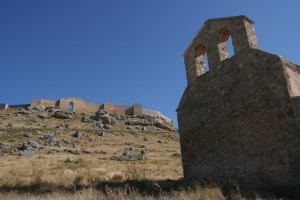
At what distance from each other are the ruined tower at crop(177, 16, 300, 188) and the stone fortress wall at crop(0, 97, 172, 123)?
124 feet

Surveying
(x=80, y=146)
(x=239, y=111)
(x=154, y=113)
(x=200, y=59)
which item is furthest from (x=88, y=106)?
(x=239, y=111)

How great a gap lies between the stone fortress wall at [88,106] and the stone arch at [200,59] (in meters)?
37.7

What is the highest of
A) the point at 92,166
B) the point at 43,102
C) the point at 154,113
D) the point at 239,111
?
the point at 43,102

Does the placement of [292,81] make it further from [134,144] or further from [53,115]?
[53,115]

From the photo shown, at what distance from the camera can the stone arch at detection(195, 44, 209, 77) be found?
43.2ft

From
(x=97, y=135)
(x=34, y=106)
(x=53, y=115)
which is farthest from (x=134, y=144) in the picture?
(x=34, y=106)

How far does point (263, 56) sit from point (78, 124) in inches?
1408

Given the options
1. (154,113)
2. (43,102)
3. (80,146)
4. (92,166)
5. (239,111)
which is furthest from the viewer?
(154,113)

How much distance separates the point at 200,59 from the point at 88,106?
39.2 m

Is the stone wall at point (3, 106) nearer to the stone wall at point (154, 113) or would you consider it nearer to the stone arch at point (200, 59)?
the stone wall at point (154, 113)

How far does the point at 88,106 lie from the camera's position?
4991cm

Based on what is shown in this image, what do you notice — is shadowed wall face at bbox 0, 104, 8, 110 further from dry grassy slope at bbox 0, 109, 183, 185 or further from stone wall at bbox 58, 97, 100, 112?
stone wall at bbox 58, 97, 100, 112

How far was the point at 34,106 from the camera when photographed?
1789 inches

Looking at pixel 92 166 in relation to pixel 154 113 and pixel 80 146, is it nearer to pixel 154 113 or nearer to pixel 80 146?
pixel 80 146
